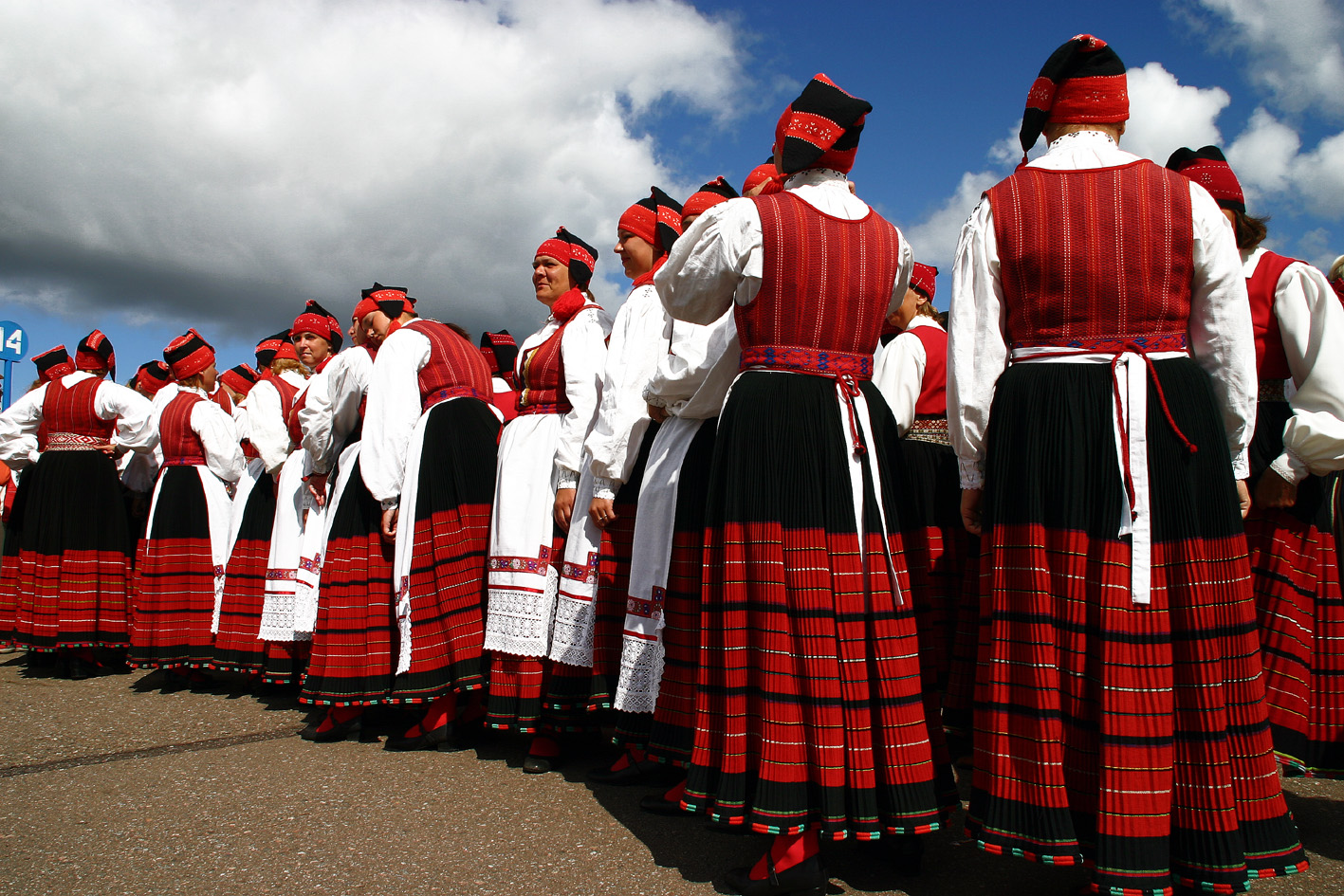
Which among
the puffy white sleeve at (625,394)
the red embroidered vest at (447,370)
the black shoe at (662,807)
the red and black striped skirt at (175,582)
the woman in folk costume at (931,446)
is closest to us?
the black shoe at (662,807)

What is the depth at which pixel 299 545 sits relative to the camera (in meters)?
Answer: 4.73

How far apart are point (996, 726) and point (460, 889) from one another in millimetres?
1460

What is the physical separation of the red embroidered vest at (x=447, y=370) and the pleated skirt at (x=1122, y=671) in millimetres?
2746

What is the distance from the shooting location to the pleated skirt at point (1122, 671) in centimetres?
194

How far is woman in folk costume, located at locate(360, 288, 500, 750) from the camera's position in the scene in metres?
3.81

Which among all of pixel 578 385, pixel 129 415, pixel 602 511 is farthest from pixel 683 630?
pixel 129 415

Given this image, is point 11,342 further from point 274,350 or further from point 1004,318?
point 1004,318

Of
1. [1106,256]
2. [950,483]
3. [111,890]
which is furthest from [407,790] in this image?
[1106,256]

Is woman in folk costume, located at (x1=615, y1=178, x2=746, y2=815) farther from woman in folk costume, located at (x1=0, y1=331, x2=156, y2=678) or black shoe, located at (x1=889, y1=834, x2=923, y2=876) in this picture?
woman in folk costume, located at (x1=0, y1=331, x2=156, y2=678)

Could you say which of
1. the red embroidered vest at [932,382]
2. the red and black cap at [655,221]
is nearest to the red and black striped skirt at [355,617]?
the red and black cap at [655,221]

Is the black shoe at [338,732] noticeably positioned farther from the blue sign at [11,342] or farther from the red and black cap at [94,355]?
the blue sign at [11,342]

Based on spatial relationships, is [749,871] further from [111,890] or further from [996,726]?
[111,890]

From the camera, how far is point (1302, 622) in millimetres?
2635

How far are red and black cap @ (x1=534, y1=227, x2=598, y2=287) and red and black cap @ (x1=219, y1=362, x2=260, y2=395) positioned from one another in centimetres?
401
